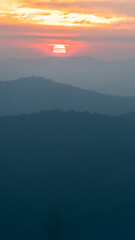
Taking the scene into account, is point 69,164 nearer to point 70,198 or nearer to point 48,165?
point 48,165

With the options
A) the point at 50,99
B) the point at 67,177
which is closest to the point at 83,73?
the point at 50,99

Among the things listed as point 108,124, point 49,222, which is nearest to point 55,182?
point 49,222

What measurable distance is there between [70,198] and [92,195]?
5.39 feet

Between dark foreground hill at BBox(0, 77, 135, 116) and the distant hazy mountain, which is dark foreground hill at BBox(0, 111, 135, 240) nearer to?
dark foreground hill at BBox(0, 77, 135, 116)

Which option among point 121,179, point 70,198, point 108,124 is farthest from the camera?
point 108,124

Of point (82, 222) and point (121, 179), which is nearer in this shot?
point (82, 222)

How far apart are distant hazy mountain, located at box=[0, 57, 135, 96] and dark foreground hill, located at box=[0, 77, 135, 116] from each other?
27.4m

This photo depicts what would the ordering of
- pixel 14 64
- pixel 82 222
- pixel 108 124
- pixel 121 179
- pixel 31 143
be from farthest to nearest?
1. pixel 14 64
2. pixel 108 124
3. pixel 31 143
4. pixel 121 179
5. pixel 82 222

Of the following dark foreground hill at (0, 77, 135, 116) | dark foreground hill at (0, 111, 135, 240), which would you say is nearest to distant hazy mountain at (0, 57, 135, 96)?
dark foreground hill at (0, 77, 135, 116)

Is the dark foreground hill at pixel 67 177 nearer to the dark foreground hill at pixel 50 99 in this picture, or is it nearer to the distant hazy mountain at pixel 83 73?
the dark foreground hill at pixel 50 99

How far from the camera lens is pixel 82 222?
2388 cm

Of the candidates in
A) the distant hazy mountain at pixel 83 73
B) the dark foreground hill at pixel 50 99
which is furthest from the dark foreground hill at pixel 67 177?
the distant hazy mountain at pixel 83 73

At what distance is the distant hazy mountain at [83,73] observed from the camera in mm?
102062

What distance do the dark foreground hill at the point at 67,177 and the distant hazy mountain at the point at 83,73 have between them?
62.6 meters
